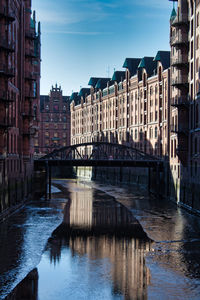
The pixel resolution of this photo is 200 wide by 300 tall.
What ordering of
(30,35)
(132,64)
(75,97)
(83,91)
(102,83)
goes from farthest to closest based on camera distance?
(75,97) → (83,91) → (102,83) → (132,64) → (30,35)

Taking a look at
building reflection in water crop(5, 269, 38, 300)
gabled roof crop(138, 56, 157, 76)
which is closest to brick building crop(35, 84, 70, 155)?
gabled roof crop(138, 56, 157, 76)

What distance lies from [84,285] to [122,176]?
76824mm

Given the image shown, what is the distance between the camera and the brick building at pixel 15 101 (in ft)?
143

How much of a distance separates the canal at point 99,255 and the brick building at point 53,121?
98410 mm

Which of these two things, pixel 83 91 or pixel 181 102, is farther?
pixel 83 91

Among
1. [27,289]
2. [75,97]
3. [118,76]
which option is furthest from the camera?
[75,97]

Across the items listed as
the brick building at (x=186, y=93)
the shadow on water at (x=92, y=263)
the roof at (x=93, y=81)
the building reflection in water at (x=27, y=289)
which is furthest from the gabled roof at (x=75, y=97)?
the building reflection in water at (x=27, y=289)

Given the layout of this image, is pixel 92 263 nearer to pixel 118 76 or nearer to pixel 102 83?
pixel 118 76

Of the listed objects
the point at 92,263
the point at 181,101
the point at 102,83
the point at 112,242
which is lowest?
the point at 92,263

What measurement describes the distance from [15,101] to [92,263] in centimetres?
3057

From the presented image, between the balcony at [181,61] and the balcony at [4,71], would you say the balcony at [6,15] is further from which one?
the balcony at [181,61]

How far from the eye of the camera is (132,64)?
101 m

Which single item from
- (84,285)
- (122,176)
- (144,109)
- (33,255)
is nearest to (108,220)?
(33,255)

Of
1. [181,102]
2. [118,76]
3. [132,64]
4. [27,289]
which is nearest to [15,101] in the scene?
[181,102]
